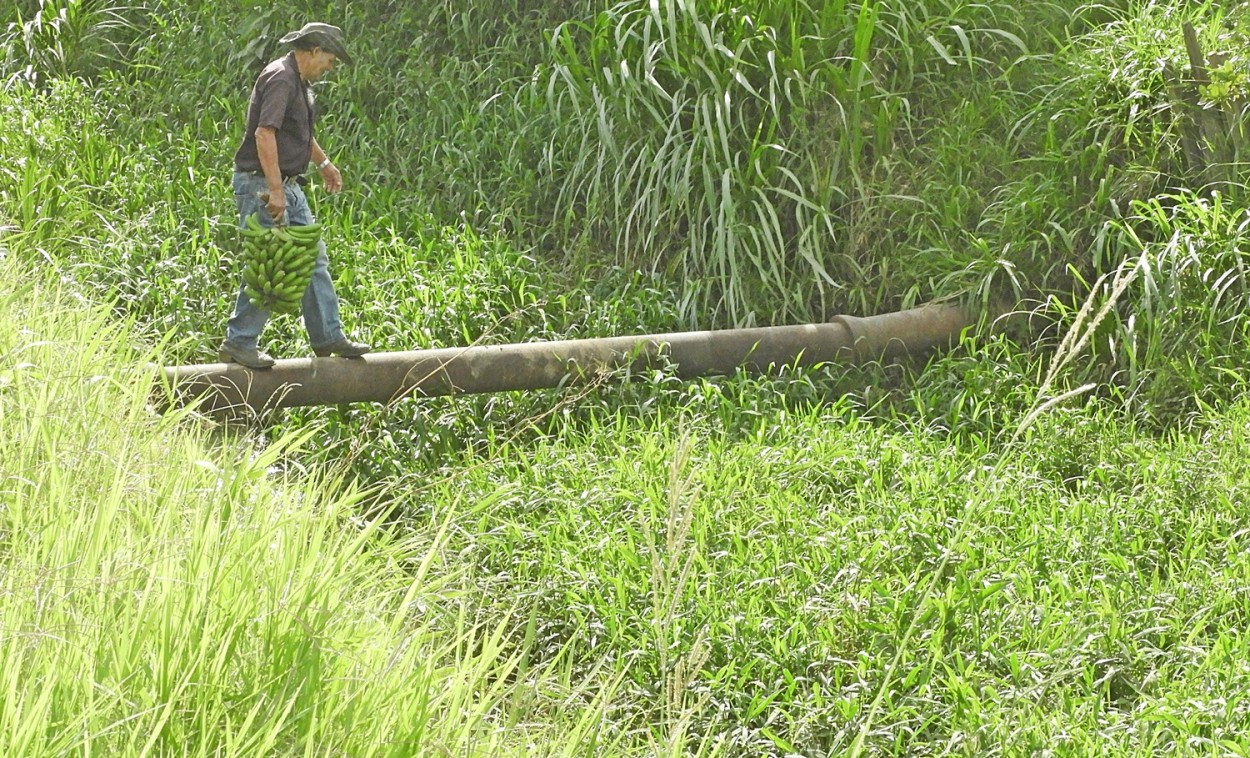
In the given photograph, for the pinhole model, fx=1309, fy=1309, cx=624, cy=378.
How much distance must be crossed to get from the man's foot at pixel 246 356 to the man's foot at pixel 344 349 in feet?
0.81

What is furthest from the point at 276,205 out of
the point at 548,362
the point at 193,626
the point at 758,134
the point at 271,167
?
the point at 193,626

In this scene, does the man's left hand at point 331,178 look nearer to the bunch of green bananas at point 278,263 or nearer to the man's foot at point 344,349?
the bunch of green bananas at point 278,263

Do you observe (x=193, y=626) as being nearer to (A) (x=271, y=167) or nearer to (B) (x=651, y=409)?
(A) (x=271, y=167)

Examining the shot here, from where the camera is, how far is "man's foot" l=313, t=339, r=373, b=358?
16.4 feet

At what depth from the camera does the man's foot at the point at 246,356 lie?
4891 mm

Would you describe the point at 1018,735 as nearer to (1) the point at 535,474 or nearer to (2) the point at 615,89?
(1) the point at 535,474

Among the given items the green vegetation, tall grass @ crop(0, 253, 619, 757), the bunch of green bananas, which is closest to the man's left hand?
the bunch of green bananas

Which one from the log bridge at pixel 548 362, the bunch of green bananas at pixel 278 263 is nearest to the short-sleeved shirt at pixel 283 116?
the bunch of green bananas at pixel 278 263

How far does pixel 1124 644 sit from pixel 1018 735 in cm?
56

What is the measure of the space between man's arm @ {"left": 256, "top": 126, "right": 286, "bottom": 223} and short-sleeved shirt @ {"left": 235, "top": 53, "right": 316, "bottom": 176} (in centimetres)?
3

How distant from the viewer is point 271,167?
4.93 meters

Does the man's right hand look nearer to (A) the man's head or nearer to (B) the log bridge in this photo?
(A) the man's head

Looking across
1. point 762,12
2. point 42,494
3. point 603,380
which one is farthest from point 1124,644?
point 762,12

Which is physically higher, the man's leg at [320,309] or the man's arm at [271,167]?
the man's arm at [271,167]
